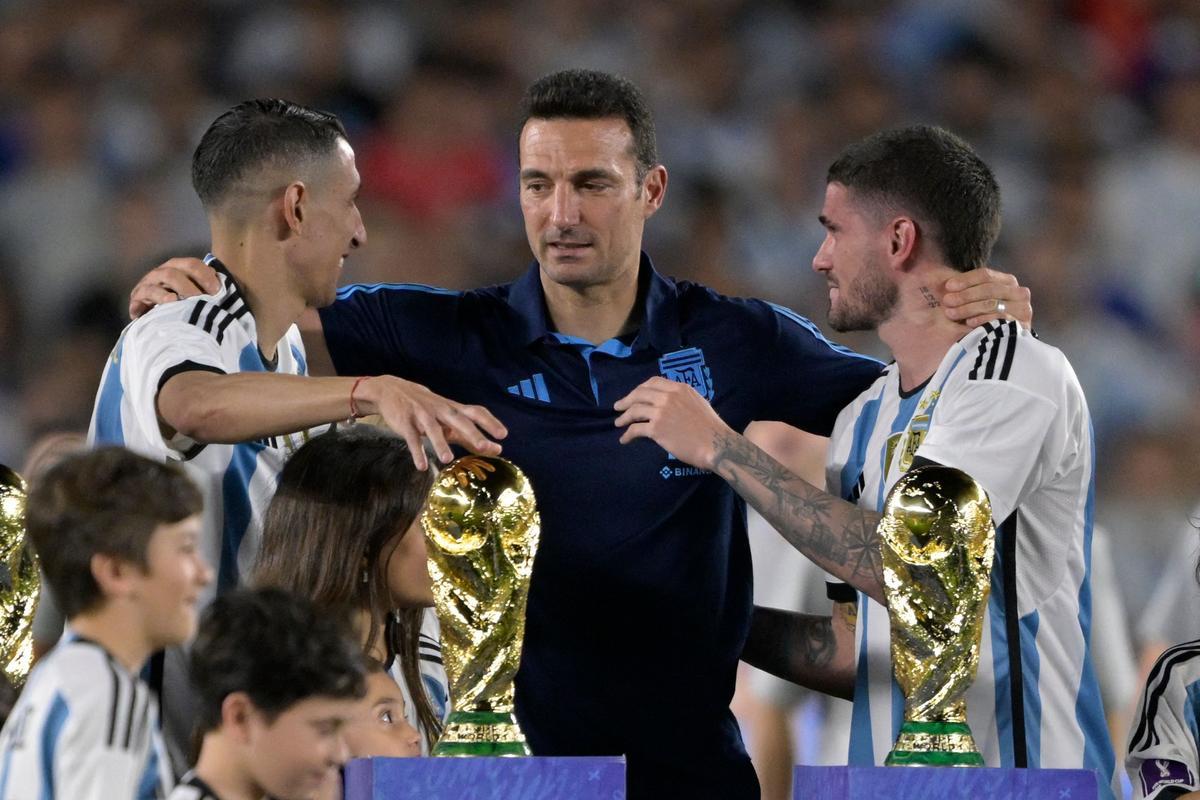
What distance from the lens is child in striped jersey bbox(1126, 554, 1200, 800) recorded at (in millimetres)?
2457

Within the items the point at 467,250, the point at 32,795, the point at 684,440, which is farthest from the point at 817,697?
the point at 32,795

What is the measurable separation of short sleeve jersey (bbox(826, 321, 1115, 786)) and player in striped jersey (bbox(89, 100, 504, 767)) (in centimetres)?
77

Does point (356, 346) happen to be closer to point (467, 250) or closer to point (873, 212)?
point (873, 212)

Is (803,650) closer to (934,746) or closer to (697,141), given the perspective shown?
(934,746)

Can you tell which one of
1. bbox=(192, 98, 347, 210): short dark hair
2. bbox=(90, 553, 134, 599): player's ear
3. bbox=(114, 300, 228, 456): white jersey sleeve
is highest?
bbox=(192, 98, 347, 210): short dark hair

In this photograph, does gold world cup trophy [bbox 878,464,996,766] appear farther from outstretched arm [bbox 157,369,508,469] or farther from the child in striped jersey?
outstretched arm [bbox 157,369,508,469]

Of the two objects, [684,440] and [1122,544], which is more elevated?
[1122,544]

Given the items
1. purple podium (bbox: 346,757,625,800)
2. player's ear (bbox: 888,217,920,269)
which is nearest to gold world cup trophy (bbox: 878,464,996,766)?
purple podium (bbox: 346,757,625,800)

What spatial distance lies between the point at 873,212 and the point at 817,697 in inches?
99.7

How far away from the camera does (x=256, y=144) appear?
2951 mm

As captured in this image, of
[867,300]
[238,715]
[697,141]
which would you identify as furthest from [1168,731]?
[697,141]

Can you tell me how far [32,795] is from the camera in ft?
5.82

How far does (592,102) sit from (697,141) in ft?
12.9

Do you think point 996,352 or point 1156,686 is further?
point 996,352
